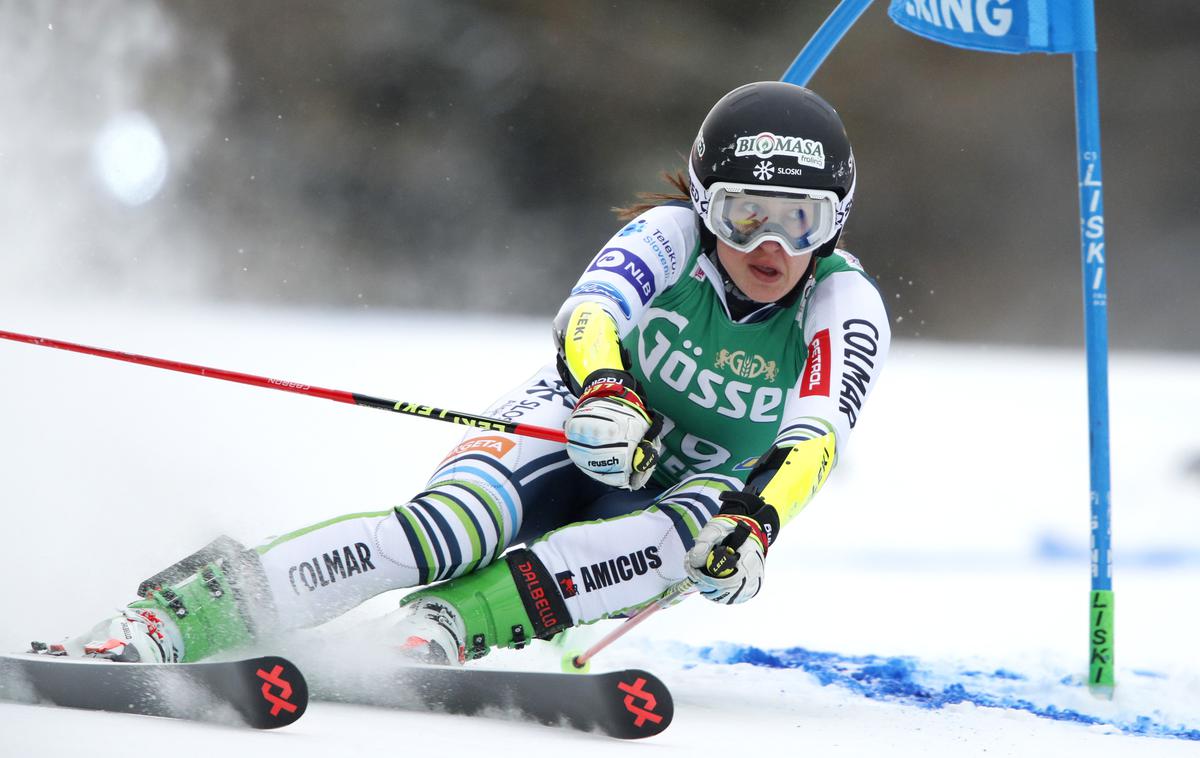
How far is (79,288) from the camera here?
362 inches

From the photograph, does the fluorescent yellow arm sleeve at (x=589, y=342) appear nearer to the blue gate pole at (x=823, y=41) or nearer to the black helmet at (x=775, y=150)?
the black helmet at (x=775, y=150)

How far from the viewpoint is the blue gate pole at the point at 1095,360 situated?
3152 millimetres

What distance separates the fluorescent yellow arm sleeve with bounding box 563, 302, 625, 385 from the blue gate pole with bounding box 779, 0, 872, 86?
1.20 m

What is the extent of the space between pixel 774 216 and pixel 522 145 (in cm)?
835

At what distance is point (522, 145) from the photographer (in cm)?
1068

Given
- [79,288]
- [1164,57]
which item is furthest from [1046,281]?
[79,288]

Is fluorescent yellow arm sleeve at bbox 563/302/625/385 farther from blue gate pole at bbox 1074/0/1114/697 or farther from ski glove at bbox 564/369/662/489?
blue gate pole at bbox 1074/0/1114/697

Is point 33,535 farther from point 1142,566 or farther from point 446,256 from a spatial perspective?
point 446,256

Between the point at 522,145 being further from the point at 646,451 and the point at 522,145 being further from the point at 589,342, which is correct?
Result: the point at 646,451

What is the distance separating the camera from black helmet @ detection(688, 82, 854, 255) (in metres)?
2.51

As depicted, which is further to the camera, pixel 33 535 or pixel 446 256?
pixel 446 256

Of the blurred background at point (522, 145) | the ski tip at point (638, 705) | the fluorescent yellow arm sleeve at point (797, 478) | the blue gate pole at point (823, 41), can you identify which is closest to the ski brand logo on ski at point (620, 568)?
the fluorescent yellow arm sleeve at point (797, 478)

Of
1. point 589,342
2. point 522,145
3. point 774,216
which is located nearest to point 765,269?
point 774,216

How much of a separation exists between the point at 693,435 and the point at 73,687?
138 cm
